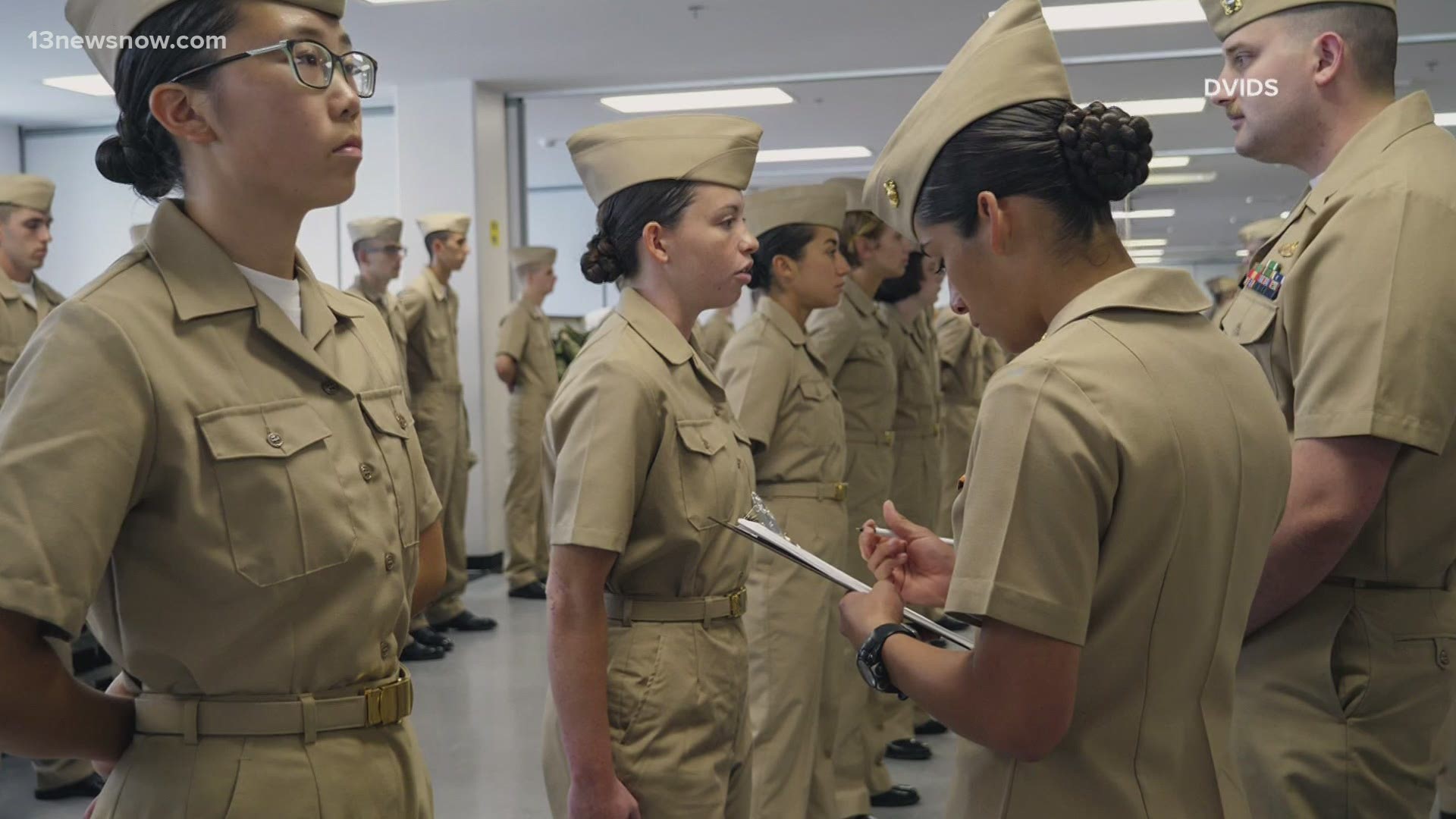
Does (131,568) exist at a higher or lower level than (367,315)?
lower

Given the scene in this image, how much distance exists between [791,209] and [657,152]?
1.45 metres

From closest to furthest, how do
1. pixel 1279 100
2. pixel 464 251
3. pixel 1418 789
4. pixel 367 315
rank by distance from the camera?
pixel 367 315 → pixel 1418 789 → pixel 1279 100 → pixel 464 251

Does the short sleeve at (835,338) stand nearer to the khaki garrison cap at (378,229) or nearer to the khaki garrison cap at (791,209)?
the khaki garrison cap at (791,209)

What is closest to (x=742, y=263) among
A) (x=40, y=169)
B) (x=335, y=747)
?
(x=335, y=747)

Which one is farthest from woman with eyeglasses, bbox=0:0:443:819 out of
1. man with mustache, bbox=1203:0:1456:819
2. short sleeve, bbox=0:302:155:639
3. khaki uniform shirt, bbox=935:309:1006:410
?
khaki uniform shirt, bbox=935:309:1006:410

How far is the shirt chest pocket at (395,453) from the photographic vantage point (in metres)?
1.50

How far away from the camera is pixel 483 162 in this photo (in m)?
8.62

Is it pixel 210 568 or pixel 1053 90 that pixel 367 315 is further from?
pixel 1053 90

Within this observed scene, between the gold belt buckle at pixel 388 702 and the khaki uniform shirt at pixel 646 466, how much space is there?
1.72 ft

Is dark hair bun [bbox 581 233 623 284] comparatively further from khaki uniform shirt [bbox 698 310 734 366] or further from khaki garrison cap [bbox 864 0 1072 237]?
khaki uniform shirt [bbox 698 310 734 366]

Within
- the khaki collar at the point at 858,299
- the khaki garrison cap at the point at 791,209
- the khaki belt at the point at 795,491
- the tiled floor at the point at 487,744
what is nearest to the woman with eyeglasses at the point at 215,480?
the khaki belt at the point at 795,491

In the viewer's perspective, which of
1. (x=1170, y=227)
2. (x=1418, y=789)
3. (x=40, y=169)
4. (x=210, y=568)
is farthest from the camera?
(x=1170, y=227)

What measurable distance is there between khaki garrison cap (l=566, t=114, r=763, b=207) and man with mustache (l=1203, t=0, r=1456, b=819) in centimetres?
101

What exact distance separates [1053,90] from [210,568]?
3.46 feet
